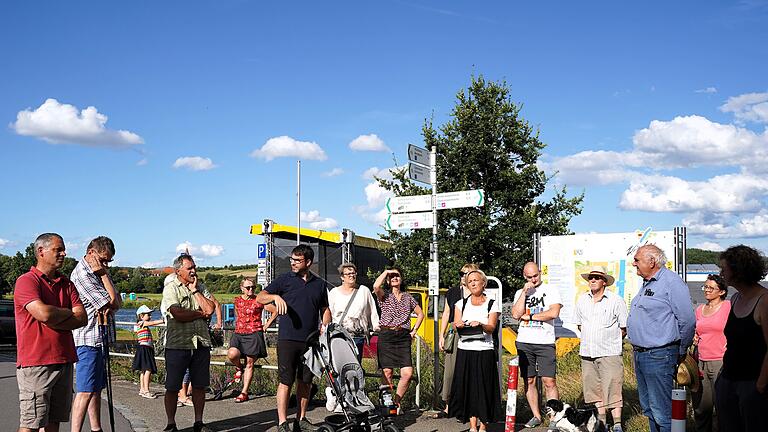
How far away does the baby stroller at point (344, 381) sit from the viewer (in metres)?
7.14

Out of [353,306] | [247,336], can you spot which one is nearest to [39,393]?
[353,306]

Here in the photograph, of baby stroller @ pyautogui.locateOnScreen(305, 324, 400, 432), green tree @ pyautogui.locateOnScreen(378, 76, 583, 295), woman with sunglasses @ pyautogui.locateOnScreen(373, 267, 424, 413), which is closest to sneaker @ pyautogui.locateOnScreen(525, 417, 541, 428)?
woman with sunglasses @ pyautogui.locateOnScreen(373, 267, 424, 413)

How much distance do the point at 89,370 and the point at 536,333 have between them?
16.2 ft

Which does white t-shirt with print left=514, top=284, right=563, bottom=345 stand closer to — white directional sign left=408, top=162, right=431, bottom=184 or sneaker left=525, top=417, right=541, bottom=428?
sneaker left=525, top=417, right=541, bottom=428

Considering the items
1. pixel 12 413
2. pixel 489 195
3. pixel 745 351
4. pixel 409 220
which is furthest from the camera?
pixel 489 195

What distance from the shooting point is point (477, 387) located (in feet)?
26.6

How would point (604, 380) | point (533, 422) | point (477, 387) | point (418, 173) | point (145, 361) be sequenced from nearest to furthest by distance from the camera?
point (477, 387)
point (604, 380)
point (533, 422)
point (418, 173)
point (145, 361)

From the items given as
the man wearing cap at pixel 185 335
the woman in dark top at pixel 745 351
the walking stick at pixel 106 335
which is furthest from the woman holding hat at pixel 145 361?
the woman in dark top at pixel 745 351

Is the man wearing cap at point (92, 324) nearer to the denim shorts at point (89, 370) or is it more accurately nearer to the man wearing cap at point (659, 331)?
the denim shorts at point (89, 370)

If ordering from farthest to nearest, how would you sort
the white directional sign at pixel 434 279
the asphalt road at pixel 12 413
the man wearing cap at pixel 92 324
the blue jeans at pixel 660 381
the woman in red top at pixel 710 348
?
the white directional sign at pixel 434 279 < the asphalt road at pixel 12 413 < the woman in red top at pixel 710 348 < the man wearing cap at pixel 92 324 < the blue jeans at pixel 660 381

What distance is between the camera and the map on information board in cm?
1366

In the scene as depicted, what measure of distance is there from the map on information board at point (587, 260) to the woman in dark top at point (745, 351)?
26.8 feet

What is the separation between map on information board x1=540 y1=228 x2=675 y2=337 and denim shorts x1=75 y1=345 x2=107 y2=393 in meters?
8.92

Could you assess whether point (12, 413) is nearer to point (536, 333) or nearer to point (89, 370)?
point (89, 370)
